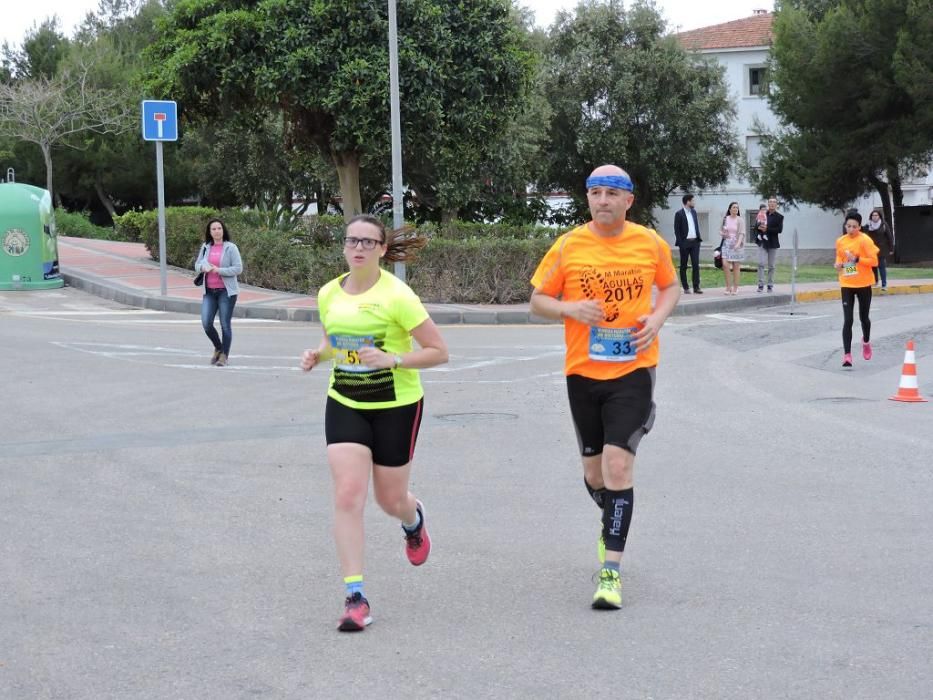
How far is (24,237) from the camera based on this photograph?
24.2 m

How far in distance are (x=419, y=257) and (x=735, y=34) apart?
43633 millimetres

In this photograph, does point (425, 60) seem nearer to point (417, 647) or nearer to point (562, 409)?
point (562, 409)

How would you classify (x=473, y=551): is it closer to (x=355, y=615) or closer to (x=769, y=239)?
(x=355, y=615)

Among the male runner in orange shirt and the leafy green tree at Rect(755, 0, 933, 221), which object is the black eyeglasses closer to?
the male runner in orange shirt

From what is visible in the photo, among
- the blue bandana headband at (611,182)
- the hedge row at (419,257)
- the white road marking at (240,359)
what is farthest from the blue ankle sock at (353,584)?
the hedge row at (419,257)

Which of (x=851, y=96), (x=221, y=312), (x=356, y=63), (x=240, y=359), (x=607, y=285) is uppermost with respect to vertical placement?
(x=851, y=96)

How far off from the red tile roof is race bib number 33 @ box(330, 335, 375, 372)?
5556cm

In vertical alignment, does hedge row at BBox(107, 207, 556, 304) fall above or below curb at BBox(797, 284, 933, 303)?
above

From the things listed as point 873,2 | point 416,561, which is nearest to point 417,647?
point 416,561

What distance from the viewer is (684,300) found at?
22.6 metres

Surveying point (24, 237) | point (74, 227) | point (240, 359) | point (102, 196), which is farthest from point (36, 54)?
point (240, 359)

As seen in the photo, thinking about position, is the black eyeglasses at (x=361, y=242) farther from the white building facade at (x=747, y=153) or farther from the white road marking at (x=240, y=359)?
the white building facade at (x=747, y=153)

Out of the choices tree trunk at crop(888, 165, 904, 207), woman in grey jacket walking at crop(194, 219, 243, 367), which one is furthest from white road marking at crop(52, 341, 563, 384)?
tree trunk at crop(888, 165, 904, 207)

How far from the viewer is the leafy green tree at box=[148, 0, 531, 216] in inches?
950
